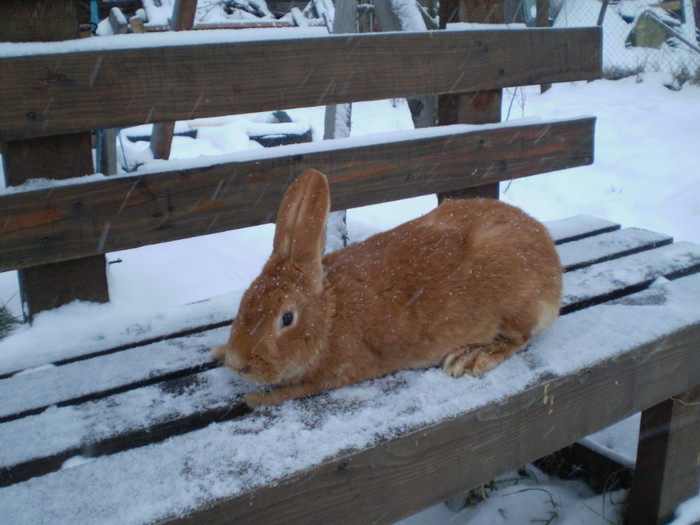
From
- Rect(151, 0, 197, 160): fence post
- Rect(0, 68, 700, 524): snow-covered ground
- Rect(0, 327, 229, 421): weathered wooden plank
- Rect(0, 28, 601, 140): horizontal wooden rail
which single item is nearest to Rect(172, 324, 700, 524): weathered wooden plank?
Rect(0, 327, 229, 421): weathered wooden plank

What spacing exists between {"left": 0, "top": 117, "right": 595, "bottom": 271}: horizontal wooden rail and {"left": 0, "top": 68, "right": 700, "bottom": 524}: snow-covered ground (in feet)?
1.14

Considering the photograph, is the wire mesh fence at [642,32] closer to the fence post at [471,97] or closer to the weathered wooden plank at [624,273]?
the fence post at [471,97]

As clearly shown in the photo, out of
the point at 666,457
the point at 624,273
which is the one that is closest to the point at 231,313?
the point at 624,273

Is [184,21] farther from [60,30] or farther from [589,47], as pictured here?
[589,47]

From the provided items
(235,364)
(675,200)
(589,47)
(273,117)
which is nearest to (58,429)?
(235,364)

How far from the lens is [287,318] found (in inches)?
62.3

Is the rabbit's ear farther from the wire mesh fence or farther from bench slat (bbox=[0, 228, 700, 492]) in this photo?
the wire mesh fence

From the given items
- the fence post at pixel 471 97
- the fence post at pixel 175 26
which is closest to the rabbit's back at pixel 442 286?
the fence post at pixel 471 97

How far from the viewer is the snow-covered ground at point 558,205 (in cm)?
270

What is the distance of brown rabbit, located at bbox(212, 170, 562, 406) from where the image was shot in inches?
62.3

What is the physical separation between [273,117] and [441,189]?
208 inches

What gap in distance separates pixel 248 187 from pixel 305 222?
1.12 metres

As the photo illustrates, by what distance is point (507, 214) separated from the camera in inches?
80.7

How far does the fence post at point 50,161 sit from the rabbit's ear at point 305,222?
1.21 metres
